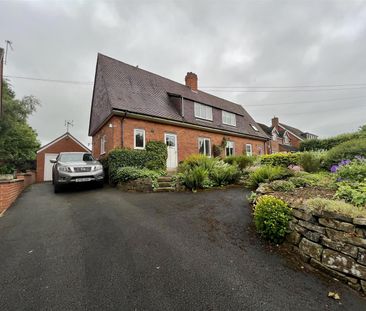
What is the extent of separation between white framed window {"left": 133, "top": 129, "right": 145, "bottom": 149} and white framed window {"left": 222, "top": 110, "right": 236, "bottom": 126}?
353 inches

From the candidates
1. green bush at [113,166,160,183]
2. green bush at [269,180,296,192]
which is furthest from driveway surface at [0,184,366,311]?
green bush at [113,166,160,183]

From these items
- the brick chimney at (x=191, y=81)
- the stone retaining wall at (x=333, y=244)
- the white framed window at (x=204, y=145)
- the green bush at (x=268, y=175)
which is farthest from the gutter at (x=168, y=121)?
the stone retaining wall at (x=333, y=244)

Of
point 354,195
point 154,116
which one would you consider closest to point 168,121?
point 154,116

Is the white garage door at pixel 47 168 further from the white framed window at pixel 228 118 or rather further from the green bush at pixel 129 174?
the white framed window at pixel 228 118

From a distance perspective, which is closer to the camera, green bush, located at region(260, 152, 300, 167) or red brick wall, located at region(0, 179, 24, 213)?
red brick wall, located at region(0, 179, 24, 213)

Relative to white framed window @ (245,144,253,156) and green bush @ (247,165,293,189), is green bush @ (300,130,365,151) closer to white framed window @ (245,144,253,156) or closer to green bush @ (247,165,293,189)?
white framed window @ (245,144,253,156)

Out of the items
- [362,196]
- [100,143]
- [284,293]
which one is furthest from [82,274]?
[100,143]

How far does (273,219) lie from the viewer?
10.8ft

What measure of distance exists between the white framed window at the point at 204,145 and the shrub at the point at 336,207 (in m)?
11.7

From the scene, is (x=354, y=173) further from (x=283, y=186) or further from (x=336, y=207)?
(x=336, y=207)

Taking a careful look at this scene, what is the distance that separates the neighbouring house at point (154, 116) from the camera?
1123cm

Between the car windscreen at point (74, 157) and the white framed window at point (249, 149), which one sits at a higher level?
the white framed window at point (249, 149)

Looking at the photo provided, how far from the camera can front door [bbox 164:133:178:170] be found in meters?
12.8

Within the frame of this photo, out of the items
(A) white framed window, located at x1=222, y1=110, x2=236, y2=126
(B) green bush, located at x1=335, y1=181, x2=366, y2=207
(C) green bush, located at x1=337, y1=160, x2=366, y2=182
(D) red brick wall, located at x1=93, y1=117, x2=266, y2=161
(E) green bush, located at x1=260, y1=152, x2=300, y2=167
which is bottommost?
(B) green bush, located at x1=335, y1=181, x2=366, y2=207
